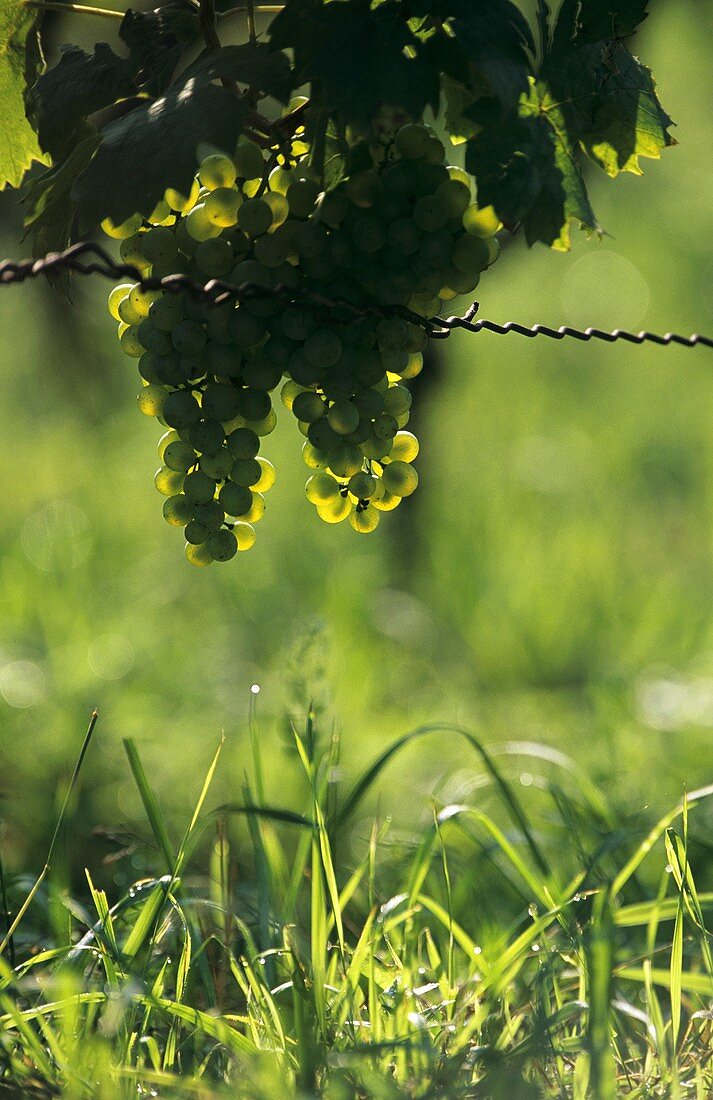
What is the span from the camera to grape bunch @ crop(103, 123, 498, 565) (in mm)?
858

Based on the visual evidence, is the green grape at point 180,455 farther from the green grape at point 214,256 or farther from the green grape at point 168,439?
the green grape at point 214,256

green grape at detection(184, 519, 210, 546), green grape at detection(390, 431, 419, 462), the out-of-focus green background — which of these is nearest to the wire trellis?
green grape at detection(390, 431, 419, 462)

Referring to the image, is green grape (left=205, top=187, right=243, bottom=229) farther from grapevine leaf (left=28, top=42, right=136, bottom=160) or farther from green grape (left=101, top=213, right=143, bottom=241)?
grapevine leaf (left=28, top=42, right=136, bottom=160)

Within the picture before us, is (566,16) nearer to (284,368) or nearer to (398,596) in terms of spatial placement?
(284,368)

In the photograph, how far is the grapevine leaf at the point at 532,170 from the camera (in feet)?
2.68

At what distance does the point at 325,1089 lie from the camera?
37.5 inches

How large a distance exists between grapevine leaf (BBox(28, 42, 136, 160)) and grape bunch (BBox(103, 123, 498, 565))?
0.11 meters

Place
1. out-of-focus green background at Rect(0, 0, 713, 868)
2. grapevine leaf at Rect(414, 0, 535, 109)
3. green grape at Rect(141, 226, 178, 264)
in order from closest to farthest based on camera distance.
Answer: grapevine leaf at Rect(414, 0, 535, 109) < green grape at Rect(141, 226, 178, 264) < out-of-focus green background at Rect(0, 0, 713, 868)

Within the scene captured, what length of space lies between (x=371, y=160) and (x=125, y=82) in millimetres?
257

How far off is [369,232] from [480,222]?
0.09 m

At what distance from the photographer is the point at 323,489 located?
3.28ft

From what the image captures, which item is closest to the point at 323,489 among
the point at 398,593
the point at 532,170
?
the point at 532,170

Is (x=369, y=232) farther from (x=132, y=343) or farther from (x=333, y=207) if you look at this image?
(x=132, y=343)

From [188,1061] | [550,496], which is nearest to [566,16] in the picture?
[188,1061]
